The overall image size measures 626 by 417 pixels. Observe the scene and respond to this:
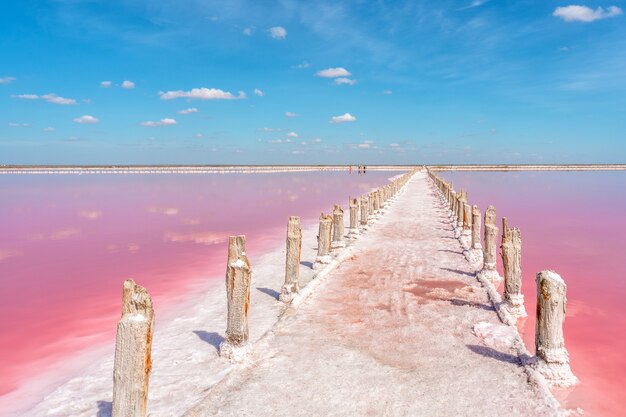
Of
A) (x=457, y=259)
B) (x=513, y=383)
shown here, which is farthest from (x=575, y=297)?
(x=513, y=383)

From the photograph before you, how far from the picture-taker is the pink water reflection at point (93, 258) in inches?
362

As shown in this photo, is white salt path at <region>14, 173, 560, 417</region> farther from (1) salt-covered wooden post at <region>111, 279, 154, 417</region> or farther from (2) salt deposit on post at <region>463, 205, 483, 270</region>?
(2) salt deposit on post at <region>463, 205, 483, 270</region>

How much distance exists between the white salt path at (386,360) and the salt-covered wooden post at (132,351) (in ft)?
2.93

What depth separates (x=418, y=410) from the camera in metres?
5.34

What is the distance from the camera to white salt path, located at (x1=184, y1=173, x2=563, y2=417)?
5.49 m

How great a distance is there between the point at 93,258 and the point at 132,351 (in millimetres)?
12730

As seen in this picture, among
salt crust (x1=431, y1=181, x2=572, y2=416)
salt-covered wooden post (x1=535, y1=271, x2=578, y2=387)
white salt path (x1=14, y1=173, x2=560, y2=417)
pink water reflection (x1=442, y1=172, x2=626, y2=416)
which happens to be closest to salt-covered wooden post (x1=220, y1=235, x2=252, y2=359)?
white salt path (x1=14, y1=173, x2=560, y2=417)

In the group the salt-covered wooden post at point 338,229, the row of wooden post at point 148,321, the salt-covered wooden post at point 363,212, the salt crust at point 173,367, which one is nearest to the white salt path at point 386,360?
the salt crust at point 173,367

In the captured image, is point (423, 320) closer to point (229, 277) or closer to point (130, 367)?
point (229, 277)

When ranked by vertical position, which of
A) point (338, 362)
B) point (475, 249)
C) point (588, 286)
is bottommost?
point (588, 286)

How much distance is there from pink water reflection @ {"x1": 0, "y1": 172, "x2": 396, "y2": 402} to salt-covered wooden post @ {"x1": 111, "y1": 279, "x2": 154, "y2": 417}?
3722mm

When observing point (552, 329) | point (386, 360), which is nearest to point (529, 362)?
point (552, 329)

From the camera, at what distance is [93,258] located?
16.0 metres

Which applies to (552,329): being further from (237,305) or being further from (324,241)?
(324,241)
